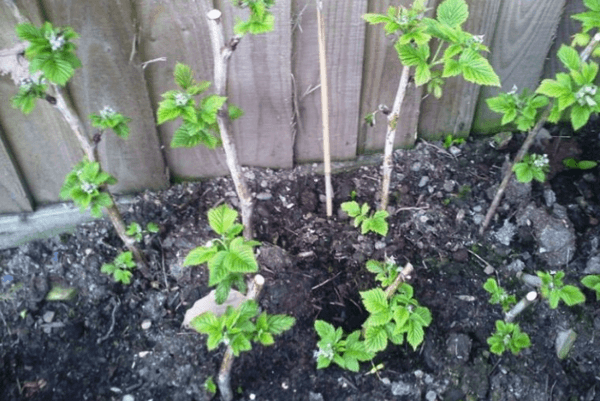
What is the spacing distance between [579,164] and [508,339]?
3.21 ft

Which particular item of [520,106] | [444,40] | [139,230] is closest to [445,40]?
[444,40]

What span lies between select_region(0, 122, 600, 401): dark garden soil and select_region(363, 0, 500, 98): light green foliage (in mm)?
819

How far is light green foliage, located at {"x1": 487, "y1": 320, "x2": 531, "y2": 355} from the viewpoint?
221 cm

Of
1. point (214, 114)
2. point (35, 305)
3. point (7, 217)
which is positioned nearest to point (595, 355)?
point (214, 114)

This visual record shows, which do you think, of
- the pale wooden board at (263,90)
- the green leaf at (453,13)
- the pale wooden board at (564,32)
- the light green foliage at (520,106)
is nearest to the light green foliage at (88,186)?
the pale wooden board at (263,90)

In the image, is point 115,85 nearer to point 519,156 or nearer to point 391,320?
point 391,320

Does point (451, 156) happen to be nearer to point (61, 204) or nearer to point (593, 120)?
point (593, 120)

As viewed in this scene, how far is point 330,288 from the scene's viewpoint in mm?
2471

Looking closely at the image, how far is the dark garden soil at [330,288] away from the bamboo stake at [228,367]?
60 mm

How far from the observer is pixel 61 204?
269 centimetres

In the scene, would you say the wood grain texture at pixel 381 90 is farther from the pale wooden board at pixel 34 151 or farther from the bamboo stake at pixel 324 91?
the pale wooden board at pixel 34 151

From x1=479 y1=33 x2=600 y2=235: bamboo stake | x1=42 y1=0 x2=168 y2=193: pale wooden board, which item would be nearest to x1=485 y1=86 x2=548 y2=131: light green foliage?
x1=479 y1=33 x2=600 y2=235: bamboo stake

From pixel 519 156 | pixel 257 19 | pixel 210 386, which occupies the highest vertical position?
pixel 257 19

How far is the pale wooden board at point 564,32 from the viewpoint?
2.54 metres
